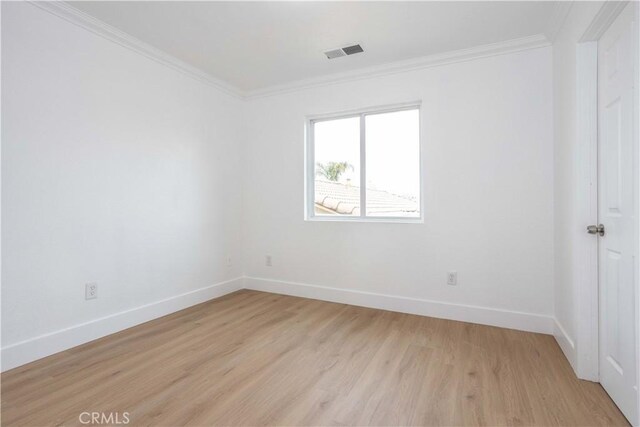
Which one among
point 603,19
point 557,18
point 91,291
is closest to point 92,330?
point 91,291

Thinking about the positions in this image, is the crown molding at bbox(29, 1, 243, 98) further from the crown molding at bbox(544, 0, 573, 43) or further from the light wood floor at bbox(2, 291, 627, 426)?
the crown molding at bbox(544, 0, 573, 43)

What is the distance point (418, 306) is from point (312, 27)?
271cm

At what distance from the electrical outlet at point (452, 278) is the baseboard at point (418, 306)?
0.20m

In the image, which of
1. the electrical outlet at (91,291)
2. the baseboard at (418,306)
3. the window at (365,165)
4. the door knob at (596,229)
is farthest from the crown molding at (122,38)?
the door knob at (596,229)

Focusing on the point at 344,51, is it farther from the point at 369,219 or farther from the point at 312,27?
the point at 369,219

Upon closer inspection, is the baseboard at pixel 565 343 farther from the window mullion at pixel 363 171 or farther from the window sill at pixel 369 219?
the window mullion at pixel 363 171

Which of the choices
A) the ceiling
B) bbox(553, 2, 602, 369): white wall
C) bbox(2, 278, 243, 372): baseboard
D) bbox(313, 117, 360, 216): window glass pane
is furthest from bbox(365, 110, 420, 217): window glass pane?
bbox(2, 278, 243, 372): baseboard

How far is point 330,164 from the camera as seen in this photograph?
12.3 feet

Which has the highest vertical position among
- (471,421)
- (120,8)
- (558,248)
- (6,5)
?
(120,8)

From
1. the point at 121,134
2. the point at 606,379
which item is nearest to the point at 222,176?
the point at 121,134

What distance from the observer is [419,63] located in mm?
3100

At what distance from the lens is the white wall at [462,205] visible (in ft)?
8.87

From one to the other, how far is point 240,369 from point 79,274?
4.90 ft

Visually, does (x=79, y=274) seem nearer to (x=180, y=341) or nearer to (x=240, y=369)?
(x=180, y=341)
